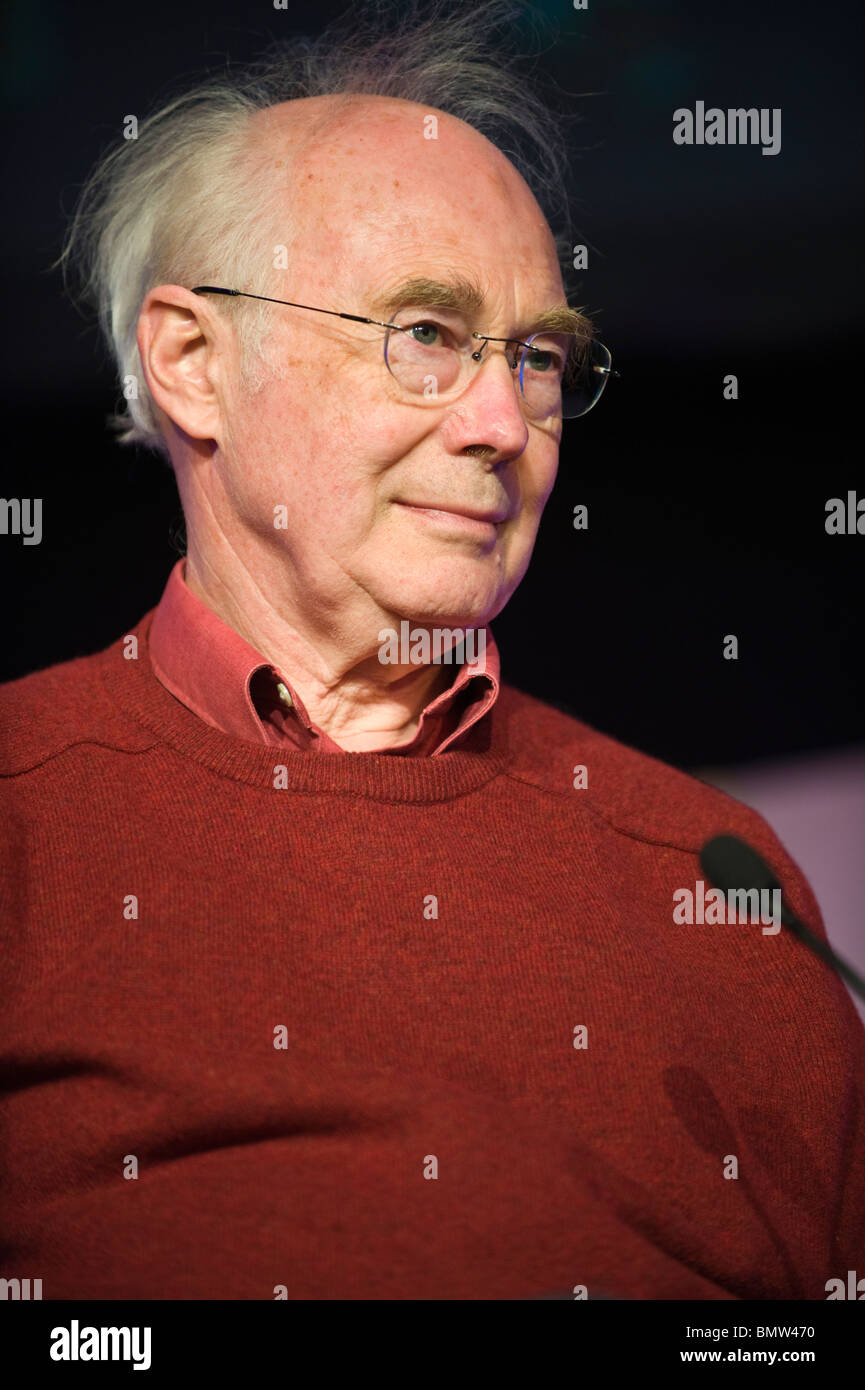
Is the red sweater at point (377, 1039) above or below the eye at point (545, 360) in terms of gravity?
below

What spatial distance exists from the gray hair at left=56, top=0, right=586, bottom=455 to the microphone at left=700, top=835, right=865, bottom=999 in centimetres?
84

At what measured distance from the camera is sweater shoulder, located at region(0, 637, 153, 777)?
1.76 metres

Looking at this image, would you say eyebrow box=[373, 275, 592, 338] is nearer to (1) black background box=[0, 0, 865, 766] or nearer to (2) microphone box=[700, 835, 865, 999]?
(1) black background box=[0, 0, 865, 766]

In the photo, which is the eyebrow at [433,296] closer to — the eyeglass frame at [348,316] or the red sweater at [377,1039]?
the eyeglass frame at [348,316]

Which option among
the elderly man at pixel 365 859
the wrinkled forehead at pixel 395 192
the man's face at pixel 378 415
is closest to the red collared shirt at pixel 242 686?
the elderly man at pixel 365 859

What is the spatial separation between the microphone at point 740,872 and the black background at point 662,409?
4.02 feet

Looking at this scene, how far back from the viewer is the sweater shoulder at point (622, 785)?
1.94 meters

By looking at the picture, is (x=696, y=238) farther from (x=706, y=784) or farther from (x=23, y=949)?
(x=23, y=949)

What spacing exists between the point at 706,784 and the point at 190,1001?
0.89 meters

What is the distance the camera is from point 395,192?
1816 millimetres

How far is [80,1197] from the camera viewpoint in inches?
58.7

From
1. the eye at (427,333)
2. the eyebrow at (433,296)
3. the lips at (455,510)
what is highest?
the eyebrow at (433,296)

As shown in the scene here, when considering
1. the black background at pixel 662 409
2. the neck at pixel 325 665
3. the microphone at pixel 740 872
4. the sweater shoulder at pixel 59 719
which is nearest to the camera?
the microphone at pixel 740 872

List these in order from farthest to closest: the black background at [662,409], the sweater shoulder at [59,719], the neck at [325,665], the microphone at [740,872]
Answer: the black background at [662,409] → the neck at [325,665] → the sweater shoulder at [59,719] → the microphone at [740,872]
